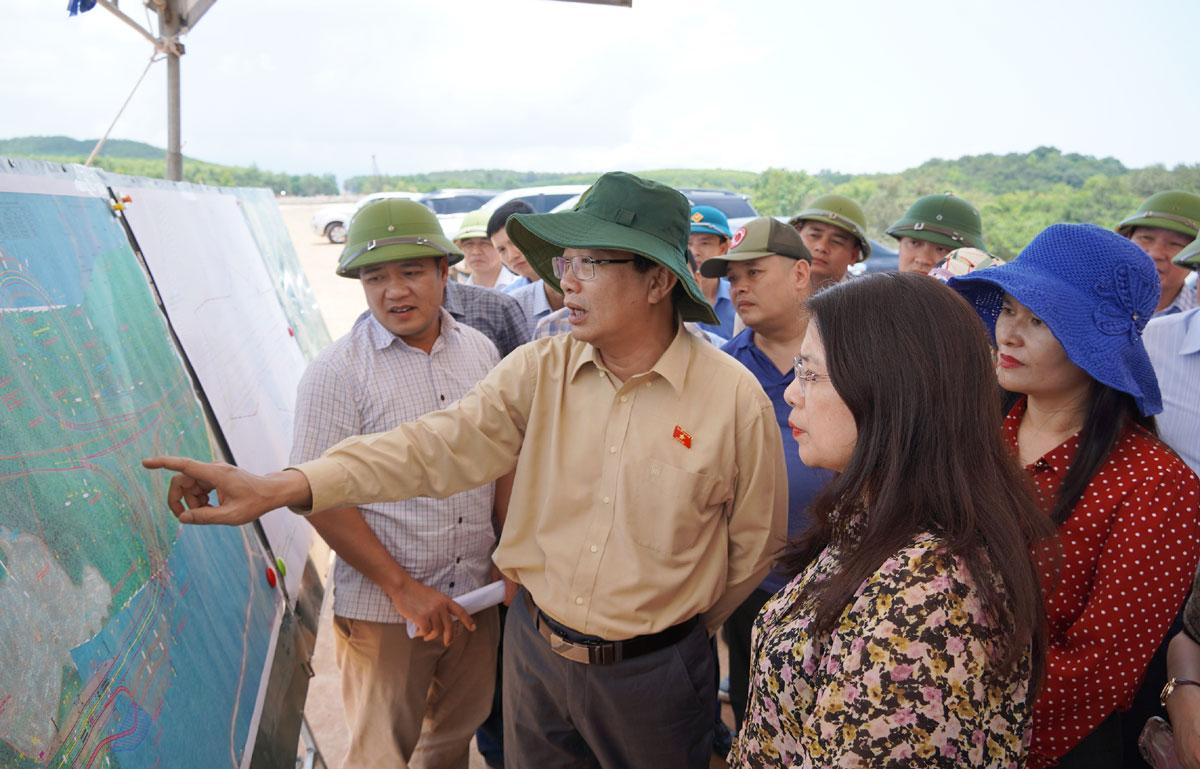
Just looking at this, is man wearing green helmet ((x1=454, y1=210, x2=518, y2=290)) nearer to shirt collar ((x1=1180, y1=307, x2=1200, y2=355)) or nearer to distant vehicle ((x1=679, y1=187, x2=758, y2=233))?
shirt collar ((x1=1180, y1=307, x2=1200, y2=355))

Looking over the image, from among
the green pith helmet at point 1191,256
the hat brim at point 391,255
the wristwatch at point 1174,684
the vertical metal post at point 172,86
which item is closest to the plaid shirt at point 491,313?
the hat brim at point 391,255

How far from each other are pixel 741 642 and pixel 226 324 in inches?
87.9

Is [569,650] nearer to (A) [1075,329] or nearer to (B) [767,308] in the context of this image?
(A) [1075,329]

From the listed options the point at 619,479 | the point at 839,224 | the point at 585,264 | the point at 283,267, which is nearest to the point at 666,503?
the point at 619,479

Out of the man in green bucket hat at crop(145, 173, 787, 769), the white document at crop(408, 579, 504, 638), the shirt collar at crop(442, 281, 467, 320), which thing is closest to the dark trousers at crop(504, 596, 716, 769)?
the man in green bucket hat at crop(145, 173, 787, 769)

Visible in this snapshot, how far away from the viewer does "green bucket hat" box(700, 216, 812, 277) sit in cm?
278

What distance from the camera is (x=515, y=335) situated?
3377 millimetres

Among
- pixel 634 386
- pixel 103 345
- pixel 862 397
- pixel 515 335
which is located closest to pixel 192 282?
pixel 103 345

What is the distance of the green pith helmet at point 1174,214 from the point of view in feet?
11.3

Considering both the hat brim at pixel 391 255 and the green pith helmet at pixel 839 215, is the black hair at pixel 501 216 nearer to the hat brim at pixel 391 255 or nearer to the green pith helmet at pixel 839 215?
the green pith helmet at pixel 839 215

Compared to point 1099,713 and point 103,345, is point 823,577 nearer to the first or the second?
point 1099,713

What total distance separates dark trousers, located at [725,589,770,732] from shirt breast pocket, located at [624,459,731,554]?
0.94 metres

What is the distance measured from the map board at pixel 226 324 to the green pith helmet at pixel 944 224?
2820 mm

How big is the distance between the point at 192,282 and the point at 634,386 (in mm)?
1623
